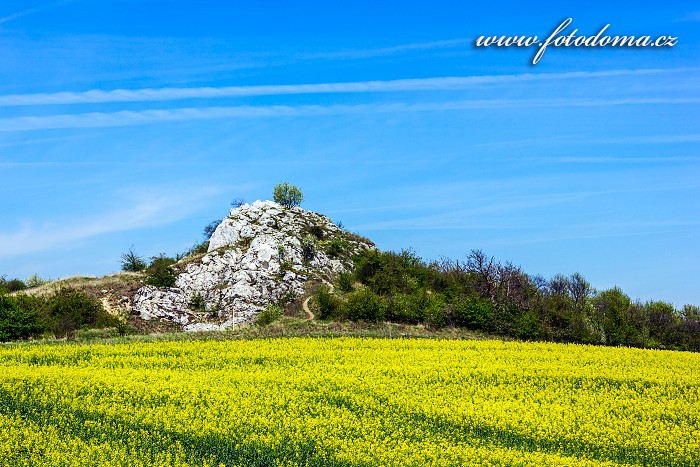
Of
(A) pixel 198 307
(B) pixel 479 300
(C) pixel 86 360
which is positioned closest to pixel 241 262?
(A) pixel 198 307

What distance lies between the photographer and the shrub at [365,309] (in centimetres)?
4575

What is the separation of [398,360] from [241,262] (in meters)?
30.5

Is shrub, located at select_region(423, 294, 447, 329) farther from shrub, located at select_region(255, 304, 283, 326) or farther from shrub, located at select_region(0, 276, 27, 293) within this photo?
shrub, located at select_region(0, 276, 27, 293)

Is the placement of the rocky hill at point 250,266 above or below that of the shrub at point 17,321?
above

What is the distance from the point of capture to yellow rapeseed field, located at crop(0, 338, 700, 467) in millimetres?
17234

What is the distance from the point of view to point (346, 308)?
4625cm

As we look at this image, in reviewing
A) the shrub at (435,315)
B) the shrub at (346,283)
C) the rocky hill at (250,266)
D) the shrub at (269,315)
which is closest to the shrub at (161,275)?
the rocky hill at (250,266)

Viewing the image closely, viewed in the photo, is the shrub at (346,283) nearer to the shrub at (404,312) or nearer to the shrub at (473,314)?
the shrub at (404,312)

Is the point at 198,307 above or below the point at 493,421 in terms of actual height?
above

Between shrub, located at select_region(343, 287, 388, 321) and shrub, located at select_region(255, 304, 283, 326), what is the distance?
566cm

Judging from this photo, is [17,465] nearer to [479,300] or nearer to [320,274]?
[479,300]

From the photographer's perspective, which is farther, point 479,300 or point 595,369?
point 479,300

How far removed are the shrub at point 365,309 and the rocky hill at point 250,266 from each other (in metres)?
8.76

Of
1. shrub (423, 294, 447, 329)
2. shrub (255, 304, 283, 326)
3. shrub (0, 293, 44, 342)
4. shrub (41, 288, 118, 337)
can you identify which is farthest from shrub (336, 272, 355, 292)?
shrub (0, 293, 44, 342)
